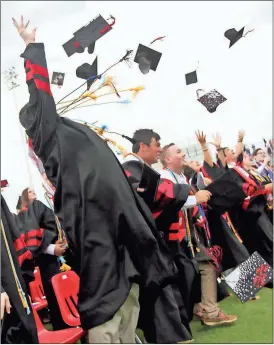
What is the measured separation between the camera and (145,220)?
9.08ft

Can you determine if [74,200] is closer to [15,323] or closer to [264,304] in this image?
[15,323]

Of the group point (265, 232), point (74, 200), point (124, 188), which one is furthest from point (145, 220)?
point (265, 232)

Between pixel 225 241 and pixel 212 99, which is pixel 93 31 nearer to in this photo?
pixel 212 99

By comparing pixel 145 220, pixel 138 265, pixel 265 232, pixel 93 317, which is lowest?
pixel 265 232

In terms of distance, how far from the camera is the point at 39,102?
2631 mm

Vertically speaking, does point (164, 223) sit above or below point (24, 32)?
below

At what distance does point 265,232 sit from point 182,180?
1945 mm

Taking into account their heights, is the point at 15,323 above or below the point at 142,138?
below

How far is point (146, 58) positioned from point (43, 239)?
1840 millimetres

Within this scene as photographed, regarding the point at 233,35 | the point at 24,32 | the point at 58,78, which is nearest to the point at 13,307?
the point at 24,32

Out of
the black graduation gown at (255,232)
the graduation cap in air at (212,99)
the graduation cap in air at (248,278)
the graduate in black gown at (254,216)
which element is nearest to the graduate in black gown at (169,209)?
the graduation cap in air at (248,278)

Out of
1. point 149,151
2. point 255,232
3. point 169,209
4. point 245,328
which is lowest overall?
point 245,328

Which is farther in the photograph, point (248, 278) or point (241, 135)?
point (241, 135)

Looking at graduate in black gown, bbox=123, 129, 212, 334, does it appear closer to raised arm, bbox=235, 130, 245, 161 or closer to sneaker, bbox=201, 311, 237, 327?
sneaker, bbox=201, 311, 237, 327
